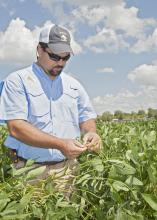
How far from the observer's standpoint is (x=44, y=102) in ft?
13.4

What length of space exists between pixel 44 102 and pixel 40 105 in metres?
0.06

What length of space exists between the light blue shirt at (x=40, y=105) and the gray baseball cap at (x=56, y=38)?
0.24m

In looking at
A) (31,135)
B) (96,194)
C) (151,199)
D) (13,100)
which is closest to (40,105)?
(13,100)

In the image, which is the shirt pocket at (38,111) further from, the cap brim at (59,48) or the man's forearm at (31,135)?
the cap brim at (59,48)

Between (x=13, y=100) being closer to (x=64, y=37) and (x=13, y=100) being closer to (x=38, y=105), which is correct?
(x=38, y=105)

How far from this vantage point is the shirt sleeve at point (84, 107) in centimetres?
440

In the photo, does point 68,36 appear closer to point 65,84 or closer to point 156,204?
point 65,84

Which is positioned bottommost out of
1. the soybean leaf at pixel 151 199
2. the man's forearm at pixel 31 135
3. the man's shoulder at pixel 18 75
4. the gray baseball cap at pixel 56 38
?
the soybean leaf at pixel 151 199

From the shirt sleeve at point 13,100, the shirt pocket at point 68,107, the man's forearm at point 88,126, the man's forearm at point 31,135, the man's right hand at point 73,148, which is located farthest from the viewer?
the man's forearm at point 88,126

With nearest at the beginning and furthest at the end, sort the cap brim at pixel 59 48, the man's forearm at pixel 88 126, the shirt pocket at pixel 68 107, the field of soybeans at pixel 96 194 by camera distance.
Answer: the field of soybeans at pixel 96 194, the cap brim at pixel 59 48, the shirt pocket at pixel 68 107, the man's forearm at pixel 88 126

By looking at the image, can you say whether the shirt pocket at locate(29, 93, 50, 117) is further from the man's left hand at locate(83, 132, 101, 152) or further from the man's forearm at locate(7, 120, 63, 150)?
the man's left hand at locate(83, 132, 101, 152)

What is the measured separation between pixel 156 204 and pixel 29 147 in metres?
1.80

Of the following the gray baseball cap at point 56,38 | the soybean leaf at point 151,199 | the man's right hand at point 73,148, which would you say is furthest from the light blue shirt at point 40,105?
the soybean leaf at point 151,199

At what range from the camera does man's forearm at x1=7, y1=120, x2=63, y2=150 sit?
3535 mm
